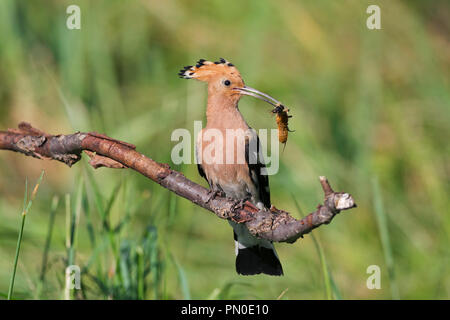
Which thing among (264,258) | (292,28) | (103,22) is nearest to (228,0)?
(292,28)

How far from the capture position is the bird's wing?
269 centimetres

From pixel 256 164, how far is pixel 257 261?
0.39 m

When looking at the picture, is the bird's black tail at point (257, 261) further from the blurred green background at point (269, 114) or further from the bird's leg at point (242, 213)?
the bird's leg at point (242, 213)

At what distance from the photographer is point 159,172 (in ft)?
6.38

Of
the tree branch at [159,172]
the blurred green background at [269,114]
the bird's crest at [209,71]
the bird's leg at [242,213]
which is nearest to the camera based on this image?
the tree branch at [159,172]

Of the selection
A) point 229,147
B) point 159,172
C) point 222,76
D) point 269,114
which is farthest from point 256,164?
point 269,114

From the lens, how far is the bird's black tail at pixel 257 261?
2646mm

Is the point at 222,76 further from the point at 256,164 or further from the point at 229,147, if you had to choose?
the point at 256,164

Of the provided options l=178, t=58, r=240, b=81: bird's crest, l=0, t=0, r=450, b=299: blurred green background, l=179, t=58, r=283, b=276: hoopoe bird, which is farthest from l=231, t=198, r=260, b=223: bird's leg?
l=0, t=0, r=450, b=299: blurred green background

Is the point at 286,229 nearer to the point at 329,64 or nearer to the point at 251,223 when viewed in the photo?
the point at 251,223

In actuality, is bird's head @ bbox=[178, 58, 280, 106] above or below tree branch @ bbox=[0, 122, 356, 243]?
above

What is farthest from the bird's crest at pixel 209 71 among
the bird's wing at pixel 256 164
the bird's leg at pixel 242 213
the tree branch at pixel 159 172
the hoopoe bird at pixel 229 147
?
the bird's leg at pixel 242 213

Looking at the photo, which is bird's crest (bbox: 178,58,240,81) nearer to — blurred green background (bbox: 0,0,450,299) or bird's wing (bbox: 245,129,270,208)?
bird's wing (bbox: 245,129,270,208)

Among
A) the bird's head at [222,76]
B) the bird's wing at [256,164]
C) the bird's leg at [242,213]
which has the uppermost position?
the bird's head at [222,76]
